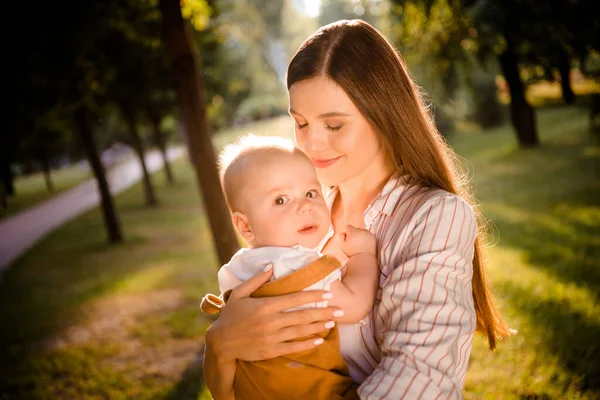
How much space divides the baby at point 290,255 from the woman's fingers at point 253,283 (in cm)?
3

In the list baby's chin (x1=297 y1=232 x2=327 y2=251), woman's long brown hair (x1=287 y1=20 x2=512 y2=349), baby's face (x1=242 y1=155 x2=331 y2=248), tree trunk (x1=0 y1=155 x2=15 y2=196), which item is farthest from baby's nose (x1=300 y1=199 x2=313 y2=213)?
tree trunk (x1=0 y1=155 x2=15 y2=196)

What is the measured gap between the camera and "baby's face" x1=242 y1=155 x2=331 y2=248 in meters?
1.89

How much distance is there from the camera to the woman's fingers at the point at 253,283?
5.74 feet

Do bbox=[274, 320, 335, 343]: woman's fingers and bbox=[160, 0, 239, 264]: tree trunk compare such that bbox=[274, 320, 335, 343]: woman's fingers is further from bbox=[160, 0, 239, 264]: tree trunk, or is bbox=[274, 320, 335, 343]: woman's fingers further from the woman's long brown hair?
bbox=[160, 0, 239, 264]: tree trunk

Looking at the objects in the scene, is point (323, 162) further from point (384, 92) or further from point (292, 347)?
point (292, 347)

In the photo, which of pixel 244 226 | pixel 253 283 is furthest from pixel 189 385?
pixel 253 283

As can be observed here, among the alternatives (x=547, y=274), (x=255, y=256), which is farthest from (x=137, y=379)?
(x=547, y=274)

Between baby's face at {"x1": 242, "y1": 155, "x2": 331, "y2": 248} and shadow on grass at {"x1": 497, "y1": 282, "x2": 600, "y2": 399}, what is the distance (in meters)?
2.83

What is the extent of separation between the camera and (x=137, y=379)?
5.02 metres

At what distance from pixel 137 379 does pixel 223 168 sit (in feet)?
12.8

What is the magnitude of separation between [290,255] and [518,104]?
14392 millimetres

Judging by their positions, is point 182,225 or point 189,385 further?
point 182,225

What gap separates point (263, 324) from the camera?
66.4 inches

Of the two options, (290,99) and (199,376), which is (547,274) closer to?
(199,376)
